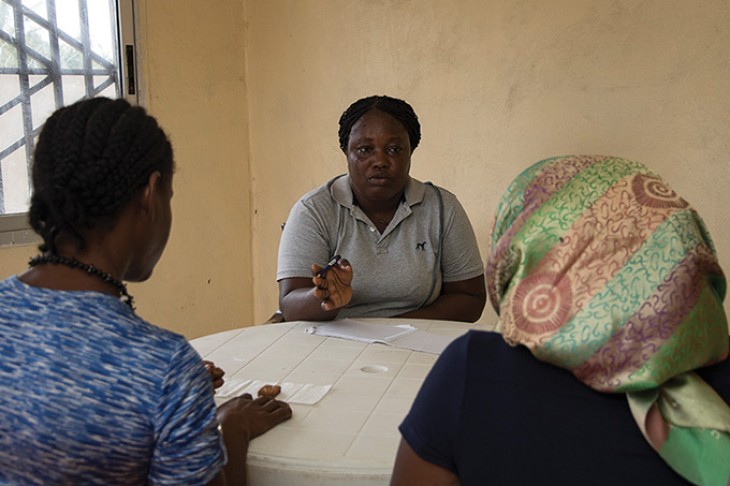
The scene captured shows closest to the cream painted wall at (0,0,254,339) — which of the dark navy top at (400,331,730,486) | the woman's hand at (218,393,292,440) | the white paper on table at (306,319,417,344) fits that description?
the white paper on table at (306,319,417,344)

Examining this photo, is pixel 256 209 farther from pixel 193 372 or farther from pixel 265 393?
pixel 193 372

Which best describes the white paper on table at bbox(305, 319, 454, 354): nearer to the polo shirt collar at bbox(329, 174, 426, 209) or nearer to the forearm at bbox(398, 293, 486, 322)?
the forearm at bbox(398, 293, 486, 322)

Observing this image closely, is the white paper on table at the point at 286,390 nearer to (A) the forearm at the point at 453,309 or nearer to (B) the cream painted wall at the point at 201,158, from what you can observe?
(A) the forearm at the point at 453,309

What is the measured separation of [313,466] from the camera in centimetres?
140

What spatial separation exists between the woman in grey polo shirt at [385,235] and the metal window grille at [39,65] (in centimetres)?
139

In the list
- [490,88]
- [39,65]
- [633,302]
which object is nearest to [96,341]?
[633,302]

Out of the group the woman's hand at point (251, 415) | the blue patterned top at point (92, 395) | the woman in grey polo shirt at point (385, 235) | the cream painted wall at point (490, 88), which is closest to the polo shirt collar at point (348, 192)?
the woman in grey polo shirt at point (385, 235)

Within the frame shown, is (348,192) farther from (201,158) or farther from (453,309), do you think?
(201,158)

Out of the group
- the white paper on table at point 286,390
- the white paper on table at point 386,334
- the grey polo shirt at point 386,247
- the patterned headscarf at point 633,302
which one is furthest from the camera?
the grey polo shirt at point 386,247

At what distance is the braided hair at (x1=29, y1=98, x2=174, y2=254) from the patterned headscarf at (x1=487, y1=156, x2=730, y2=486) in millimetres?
657

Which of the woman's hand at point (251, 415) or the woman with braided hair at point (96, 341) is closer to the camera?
the woman with braided hair at point (96, 341)

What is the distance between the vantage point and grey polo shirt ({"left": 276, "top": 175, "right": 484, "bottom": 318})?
8.47 ft

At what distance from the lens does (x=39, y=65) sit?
10.9 ft

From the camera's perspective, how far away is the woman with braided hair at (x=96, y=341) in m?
1.09
